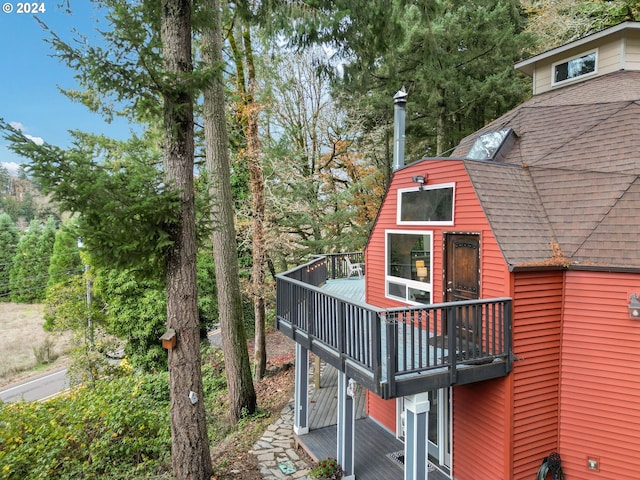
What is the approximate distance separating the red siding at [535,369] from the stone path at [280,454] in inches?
136

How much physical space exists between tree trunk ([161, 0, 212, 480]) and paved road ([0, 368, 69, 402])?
14.6m

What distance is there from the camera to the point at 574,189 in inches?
231

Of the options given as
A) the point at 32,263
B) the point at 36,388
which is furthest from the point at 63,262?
the point at 36,388

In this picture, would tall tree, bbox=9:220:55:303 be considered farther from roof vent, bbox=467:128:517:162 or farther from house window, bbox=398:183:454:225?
roof vent, bbox=467:128:517:162

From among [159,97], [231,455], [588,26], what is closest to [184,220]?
[159,97]

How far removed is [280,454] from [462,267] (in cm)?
478

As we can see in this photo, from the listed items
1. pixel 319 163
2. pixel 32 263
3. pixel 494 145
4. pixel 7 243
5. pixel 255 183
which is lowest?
pixel 32 263

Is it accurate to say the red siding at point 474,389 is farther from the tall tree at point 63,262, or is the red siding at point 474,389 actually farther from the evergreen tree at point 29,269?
the evergreen tree at point 29,269

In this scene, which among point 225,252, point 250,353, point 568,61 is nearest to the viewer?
point 225,252

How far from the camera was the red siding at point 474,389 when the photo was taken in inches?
208

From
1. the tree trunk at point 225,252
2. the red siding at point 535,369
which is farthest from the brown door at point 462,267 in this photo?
the tree trunk at point 225,252

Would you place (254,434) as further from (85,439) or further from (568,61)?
(568,61)

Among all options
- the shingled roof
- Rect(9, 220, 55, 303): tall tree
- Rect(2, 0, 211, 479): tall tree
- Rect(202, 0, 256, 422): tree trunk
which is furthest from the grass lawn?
the shingled roof

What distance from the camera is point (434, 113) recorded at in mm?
14938
